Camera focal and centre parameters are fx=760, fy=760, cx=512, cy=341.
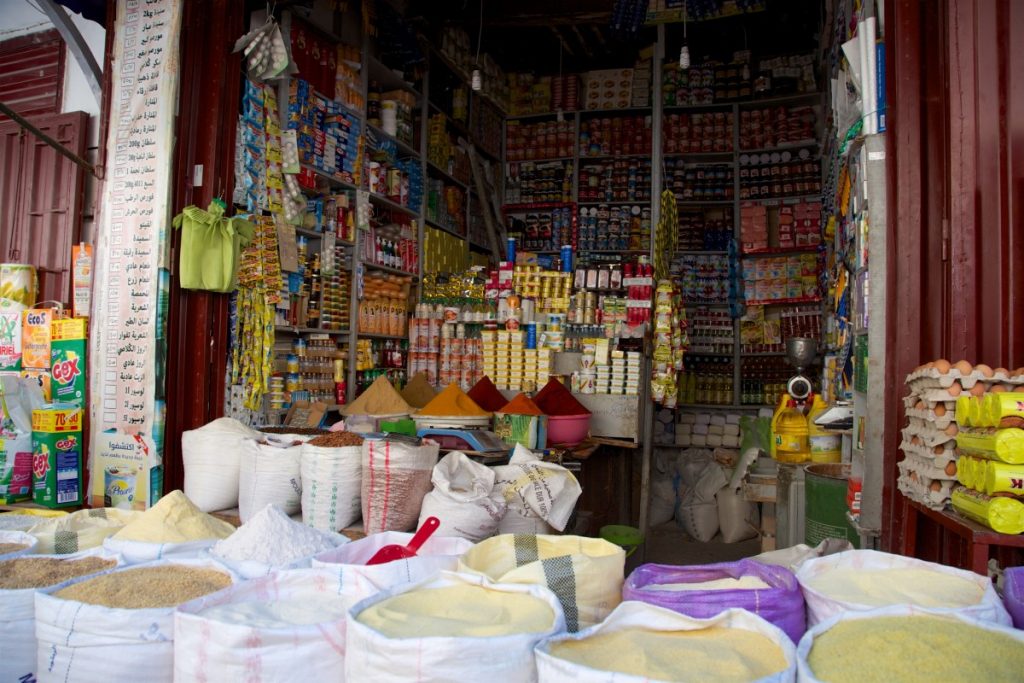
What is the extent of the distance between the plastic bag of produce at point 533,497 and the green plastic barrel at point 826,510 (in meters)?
0.99

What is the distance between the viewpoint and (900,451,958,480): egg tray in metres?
1.62

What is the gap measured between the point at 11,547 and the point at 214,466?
42.6 inches

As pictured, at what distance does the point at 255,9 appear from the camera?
425cm

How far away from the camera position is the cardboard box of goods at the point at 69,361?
3498mm

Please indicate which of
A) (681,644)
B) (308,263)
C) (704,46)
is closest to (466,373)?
(308,263)

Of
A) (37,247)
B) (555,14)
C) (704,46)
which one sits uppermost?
(704,46)

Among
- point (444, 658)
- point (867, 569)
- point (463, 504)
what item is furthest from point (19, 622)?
point (867, 569)

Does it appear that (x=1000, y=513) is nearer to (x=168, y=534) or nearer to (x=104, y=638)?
(x=104, y=638)

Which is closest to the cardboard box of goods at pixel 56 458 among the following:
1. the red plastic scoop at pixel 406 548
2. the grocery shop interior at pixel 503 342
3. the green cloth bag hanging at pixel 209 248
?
the grocery shop interior at pixel 503 342

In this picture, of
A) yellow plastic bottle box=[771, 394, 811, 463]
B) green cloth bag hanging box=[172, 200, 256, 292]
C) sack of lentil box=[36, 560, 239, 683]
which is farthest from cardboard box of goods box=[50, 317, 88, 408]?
yellow plastic bottle box=[771, 394, 811, 463]

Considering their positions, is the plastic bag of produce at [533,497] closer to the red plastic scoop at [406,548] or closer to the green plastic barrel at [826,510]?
the red plastic scoop at [406,548]

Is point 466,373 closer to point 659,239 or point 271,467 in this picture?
point 659,239

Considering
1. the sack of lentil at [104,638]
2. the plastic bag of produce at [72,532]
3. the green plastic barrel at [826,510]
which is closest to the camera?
the sack of lentil at [104,638]

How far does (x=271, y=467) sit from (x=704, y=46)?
657cm
